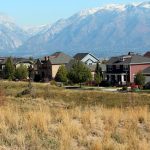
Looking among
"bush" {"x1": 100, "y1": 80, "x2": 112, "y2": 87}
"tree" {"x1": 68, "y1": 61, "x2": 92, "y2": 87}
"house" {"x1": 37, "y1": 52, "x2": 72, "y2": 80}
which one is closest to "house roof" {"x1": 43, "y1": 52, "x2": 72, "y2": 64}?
"house" {"x1": 37, "y1": 52, "x2": 72, "y2": 80}

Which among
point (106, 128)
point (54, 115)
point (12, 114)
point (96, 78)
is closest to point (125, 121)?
point (106, 128)

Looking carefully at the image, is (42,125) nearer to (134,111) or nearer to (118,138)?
(118,138)

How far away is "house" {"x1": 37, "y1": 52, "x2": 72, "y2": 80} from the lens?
385 feet

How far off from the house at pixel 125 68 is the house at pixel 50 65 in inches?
669

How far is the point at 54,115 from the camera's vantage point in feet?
43.9

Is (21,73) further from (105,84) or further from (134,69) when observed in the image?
(134,69)

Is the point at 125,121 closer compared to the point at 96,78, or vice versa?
the point at 125,121

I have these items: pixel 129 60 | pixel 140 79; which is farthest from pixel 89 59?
pixel 140 79

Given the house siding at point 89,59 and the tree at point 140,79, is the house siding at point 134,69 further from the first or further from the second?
the house siding at point 89,59

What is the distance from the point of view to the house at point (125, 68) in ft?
326

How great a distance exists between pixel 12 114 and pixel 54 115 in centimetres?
112

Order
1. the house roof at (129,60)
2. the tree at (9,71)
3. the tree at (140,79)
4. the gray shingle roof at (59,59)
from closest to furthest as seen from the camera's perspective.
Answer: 1. the tree at (140,79)
2. the house roof at (129,60)
3. the tree at (9,71)
4. the gray shingle roof at (59,59)

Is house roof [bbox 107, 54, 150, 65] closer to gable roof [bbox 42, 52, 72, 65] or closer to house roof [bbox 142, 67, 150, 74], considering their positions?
house roof [bbox 142, 67, 150, 74]

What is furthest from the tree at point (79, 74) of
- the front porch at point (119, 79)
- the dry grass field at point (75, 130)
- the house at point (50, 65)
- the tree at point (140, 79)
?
the dry grass field at point (75, 130)
